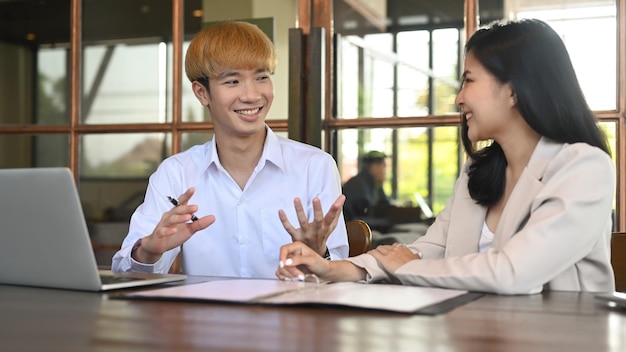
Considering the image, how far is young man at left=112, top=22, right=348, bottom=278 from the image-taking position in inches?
89.4

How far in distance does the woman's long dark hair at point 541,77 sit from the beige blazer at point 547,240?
0.05 m

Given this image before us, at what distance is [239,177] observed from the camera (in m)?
2.35

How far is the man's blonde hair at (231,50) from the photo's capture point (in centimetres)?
231

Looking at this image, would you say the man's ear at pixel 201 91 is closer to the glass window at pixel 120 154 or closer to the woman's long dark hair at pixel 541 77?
the woman's long dark hair at pixel 541 77

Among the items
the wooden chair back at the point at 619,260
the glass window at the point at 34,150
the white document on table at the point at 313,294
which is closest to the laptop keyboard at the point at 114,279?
the white document on table at the point at 313,294

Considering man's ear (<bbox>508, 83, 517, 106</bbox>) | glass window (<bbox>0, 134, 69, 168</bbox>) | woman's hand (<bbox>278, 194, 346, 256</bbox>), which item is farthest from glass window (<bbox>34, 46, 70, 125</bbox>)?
man's ear (<bbox>508, 83, 517, 106</bbox>)

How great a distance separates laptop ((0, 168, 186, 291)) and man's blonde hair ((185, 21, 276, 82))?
2.82 ft

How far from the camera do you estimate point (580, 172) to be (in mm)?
1665

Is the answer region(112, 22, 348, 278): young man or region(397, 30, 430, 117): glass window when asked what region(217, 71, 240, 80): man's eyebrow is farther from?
region(397, 30, 430, 117): glass window

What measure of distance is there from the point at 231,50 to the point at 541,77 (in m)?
0.86

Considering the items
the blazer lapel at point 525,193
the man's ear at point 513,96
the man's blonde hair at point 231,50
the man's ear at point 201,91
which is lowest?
the blazer lapel at point 525,193

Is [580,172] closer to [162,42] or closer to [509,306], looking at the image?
[509,306]

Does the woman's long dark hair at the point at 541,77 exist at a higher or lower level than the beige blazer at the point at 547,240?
higher

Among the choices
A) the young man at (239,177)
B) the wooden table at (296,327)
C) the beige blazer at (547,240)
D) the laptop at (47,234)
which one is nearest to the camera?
the wooden table at (296,327)
